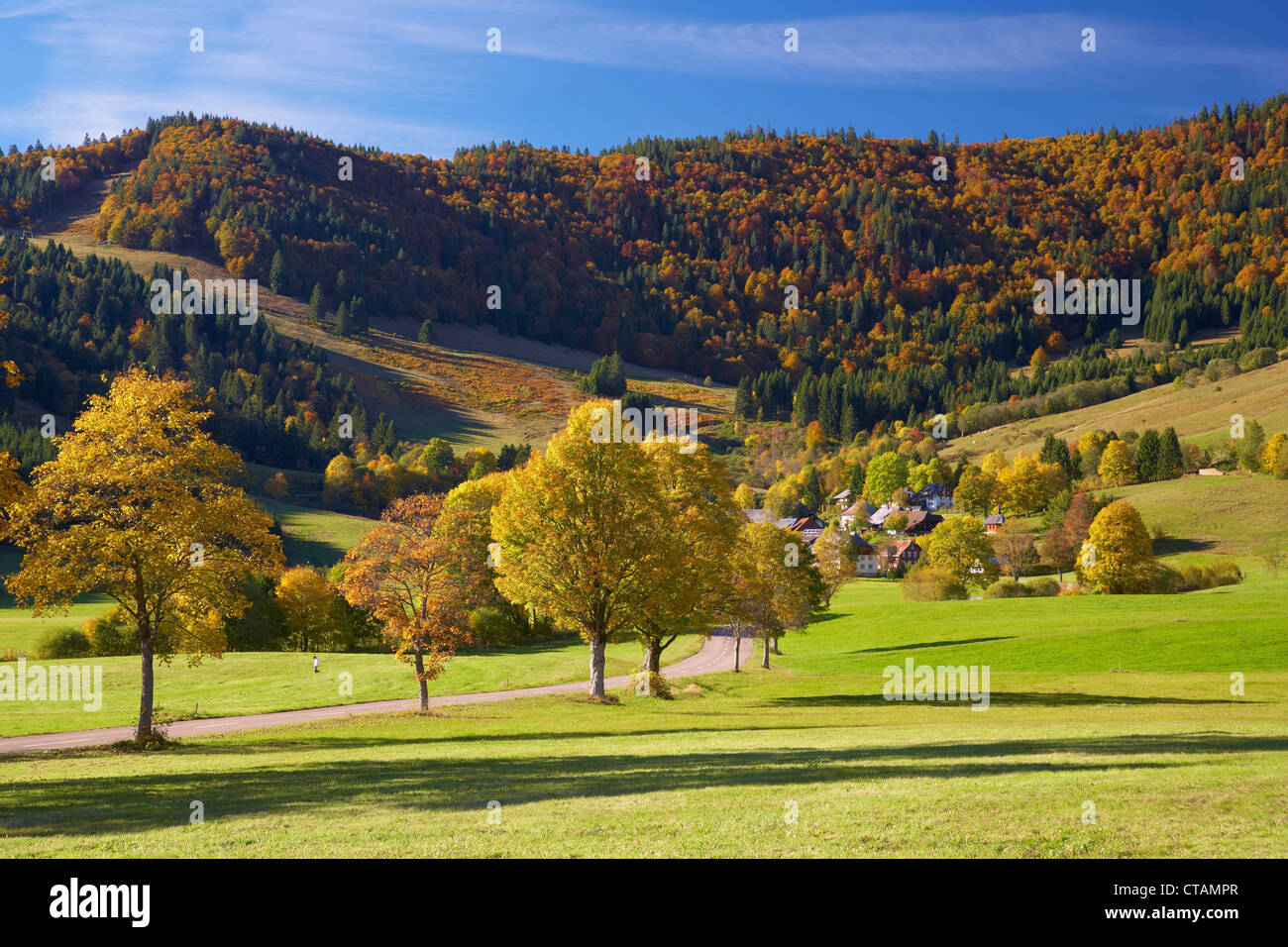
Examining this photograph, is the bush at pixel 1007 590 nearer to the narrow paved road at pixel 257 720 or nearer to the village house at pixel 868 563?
the village house at pixel 868 563

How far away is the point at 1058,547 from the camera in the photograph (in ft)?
376

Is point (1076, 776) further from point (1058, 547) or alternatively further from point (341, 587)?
point (1058, 547)

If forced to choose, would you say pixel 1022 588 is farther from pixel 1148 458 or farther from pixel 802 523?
pixel 802 523

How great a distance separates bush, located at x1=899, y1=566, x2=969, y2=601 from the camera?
106m

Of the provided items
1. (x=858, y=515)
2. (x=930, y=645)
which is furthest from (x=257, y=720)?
(x=858, y=515)

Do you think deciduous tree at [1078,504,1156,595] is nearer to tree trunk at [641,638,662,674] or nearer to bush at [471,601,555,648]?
bush at [471,601,555,648]

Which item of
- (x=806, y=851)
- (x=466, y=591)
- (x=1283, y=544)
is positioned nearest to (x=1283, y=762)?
(x=806, y=851)

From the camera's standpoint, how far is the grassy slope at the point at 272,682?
152ft

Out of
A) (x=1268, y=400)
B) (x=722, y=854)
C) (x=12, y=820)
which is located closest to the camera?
(x=722, y=854)

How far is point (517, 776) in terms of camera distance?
20.0 meters

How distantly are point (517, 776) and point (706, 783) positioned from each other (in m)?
4.78

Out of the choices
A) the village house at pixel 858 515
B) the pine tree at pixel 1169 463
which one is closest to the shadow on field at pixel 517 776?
the pine tree at pixel 1169 463
